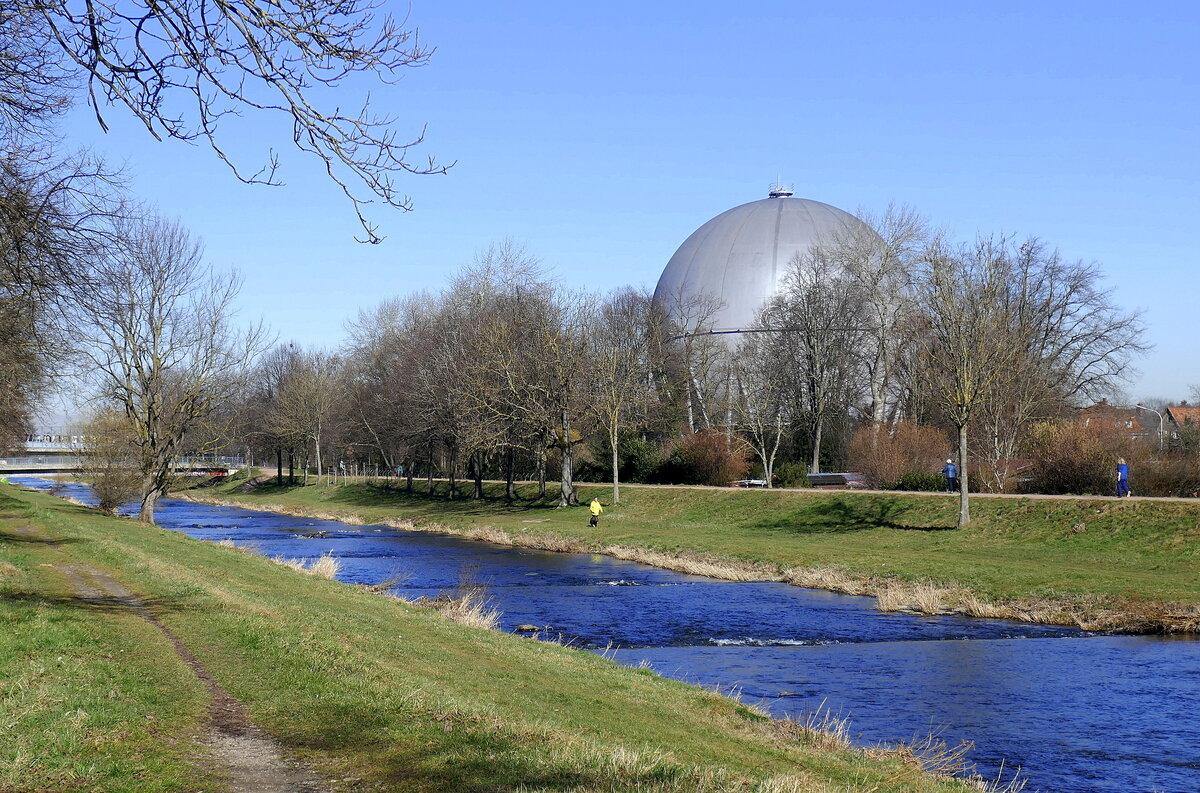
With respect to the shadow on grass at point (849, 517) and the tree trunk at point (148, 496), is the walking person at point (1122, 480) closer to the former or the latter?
the shadow on grass at point (849, 517)

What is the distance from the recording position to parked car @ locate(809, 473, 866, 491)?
5091cm

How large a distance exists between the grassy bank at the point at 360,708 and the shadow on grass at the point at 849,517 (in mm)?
23757

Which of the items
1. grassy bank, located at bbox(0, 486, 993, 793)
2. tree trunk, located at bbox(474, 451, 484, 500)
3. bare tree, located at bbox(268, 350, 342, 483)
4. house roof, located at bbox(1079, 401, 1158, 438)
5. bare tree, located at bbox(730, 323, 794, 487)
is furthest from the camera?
bare tree, located at bbox(268, 350, 342, 483)

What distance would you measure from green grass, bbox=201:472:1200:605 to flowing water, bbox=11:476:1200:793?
298 centimetres

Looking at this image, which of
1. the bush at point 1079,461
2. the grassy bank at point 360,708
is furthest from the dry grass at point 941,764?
the bush at point 1079,461

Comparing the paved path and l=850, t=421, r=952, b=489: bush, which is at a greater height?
l=850, t=421, r=952, b=489: bush

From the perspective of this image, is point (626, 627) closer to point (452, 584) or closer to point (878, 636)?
point (878, 636)

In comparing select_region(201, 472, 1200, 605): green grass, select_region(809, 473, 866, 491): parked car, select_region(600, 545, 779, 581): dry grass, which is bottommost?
select_region(600, 545, 779, 581): dry grass

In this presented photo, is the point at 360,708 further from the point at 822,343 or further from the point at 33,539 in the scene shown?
the point at 822,343

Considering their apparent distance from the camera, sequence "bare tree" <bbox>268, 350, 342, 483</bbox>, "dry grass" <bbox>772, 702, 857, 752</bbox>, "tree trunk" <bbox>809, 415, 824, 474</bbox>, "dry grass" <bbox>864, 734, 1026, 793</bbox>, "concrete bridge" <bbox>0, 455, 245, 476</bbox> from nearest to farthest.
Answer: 1. "dry grass" <bbox>864, 734, 1026, 793</bbox>
2. "dry grass" <bbox>772, 702, 857, 752</bbox>
3. "tree trunk" <bbox>809, 415, 824, 474</bbox>
4. "bare tree" <bbox>268, 350, 342, 483</bbox>
5. "concrete bridge" <bbox>0, 455, 245, 476</bbox>

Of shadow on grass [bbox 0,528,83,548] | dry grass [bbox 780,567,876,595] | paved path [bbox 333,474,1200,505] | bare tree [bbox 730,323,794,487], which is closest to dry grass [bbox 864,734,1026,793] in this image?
dry grass [bbox 780,567,876,595]

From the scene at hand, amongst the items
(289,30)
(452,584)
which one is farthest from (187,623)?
(452,584)

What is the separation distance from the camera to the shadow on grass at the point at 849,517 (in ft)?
126

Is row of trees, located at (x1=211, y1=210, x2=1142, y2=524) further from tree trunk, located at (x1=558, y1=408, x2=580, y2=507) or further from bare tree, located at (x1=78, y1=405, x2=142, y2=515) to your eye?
bare tree, located at (x1=78, y1=405, x2=142, y2=515)
